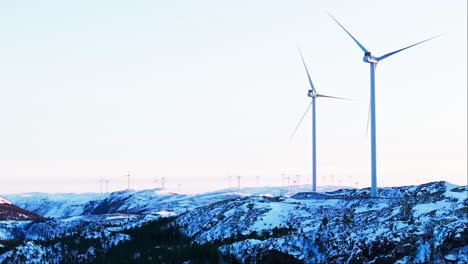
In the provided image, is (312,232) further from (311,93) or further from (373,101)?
(311,93)

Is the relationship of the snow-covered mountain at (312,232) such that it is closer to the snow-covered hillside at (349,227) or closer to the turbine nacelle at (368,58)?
the snow-covered hillside at (349,227)

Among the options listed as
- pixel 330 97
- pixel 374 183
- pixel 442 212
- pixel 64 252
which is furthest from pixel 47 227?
pixel 442 212

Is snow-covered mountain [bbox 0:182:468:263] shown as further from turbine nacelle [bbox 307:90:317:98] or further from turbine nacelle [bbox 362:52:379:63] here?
turbine nacelle [bbox 362:52:379:63]

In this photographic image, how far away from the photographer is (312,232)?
86.7m

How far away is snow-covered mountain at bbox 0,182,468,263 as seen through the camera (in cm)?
7406

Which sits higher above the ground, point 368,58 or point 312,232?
point 368,58

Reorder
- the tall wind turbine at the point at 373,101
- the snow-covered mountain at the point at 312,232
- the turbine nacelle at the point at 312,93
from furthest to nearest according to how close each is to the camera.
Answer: the turbine nacelle at the point at 312,93 < the tall wind turbine at the point at 373,101 < the snow-covered mountain at the point at 312,232

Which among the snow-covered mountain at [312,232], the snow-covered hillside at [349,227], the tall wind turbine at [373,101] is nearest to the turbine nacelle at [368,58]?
the tall wind turbine at [373,101]

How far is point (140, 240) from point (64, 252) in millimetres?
13665

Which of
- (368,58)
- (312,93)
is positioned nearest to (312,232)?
(368,58)

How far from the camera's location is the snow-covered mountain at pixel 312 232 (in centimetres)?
7406

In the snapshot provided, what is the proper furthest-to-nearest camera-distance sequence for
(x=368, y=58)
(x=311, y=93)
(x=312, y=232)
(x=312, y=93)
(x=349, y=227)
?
(x=311, y=93)
(x=312, y=93)
(x=368, y=58)
(x=349, y=227)
(x=312, y=232)

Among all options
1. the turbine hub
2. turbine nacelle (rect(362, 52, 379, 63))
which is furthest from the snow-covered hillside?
the turbine hub

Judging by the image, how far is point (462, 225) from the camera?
2854 inches
